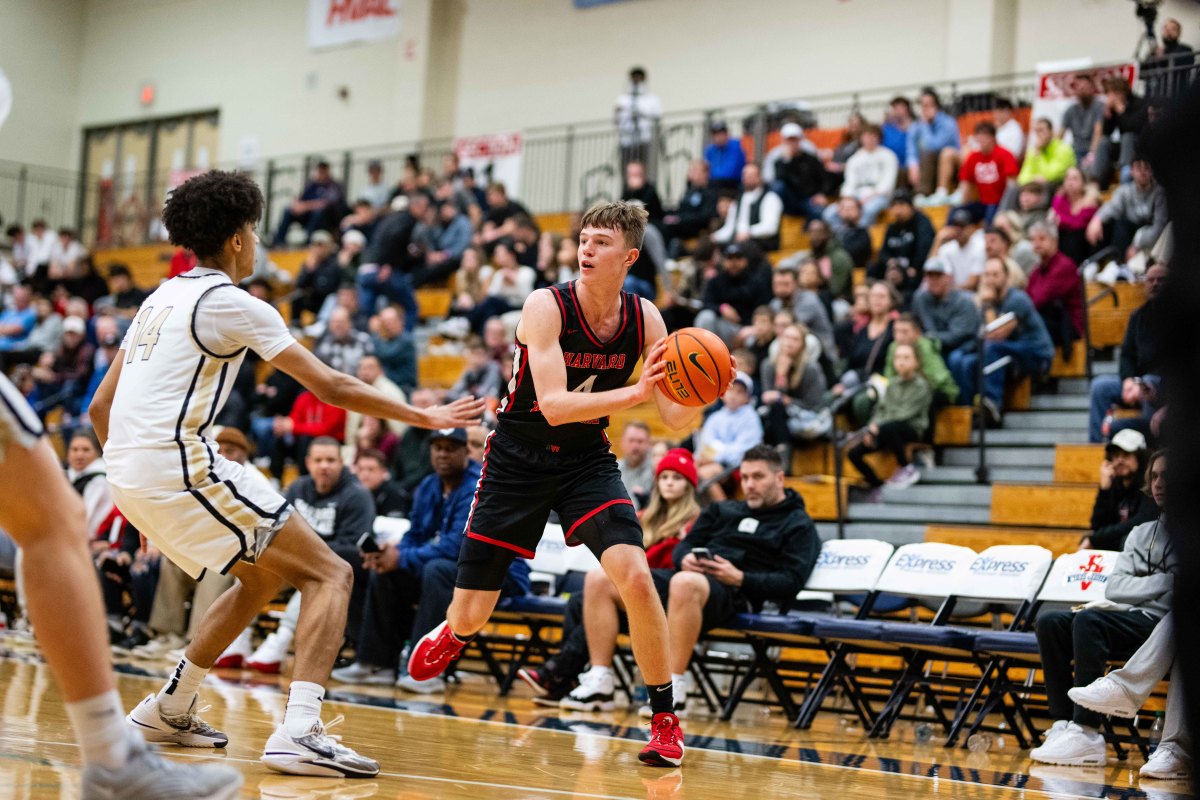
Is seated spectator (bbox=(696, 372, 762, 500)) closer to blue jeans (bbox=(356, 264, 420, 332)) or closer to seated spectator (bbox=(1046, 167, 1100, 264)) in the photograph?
seated spectator (bbox=(1046, 167, 1100, 264))

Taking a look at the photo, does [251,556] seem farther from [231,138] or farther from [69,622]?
[231,138]

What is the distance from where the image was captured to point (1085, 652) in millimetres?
6441

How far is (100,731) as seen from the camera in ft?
10.1

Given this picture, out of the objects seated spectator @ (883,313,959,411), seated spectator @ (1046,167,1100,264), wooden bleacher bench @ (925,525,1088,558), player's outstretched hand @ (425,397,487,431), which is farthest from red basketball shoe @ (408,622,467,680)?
seated spectator @ (1046,167,1100,264)

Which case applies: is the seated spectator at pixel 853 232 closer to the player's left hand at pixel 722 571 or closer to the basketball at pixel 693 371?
the player's left hand at pixel 722 571

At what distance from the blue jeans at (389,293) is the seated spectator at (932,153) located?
5.75m

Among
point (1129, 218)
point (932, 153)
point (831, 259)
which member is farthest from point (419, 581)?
point (932, 153)

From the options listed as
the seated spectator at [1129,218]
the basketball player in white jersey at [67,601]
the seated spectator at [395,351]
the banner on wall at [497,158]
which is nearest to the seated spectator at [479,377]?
the seated spectator at [395,351]

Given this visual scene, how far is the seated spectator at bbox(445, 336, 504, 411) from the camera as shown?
1241cm

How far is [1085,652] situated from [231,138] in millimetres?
21522

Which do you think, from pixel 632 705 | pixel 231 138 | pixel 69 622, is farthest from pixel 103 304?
pixel 69 622

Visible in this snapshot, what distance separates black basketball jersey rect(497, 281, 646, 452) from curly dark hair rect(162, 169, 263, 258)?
126cm

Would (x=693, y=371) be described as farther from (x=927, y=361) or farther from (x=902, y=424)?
(x=927, y=361)

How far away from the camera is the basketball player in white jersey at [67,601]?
9.86ft
